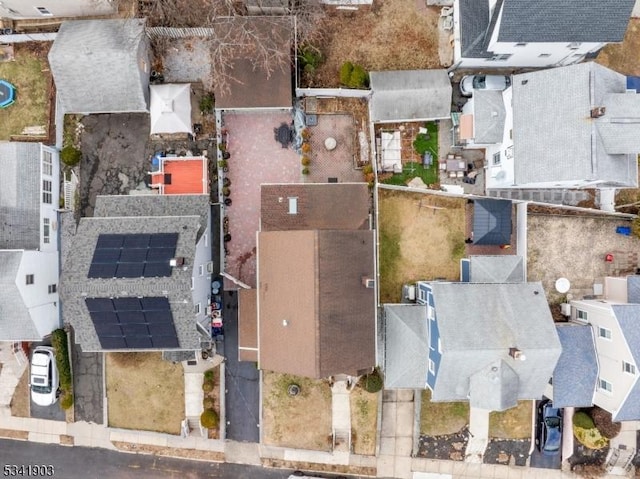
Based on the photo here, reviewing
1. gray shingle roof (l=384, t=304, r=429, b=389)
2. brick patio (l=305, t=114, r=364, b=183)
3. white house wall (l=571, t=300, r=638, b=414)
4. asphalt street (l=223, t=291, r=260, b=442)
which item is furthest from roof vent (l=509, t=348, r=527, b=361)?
asphalt street (l=223, t=291, r=260, b=442)

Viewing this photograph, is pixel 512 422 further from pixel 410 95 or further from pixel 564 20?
pixel 564 20

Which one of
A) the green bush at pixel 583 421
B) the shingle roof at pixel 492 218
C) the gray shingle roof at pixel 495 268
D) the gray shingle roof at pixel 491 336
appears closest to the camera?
the gray shingle roof at pixel 491 336

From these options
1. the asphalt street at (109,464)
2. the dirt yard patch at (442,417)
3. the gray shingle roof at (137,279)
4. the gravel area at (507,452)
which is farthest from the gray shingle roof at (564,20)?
the asphalt street at (109,464)

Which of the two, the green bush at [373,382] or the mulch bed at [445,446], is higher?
the green bush at [373,382]

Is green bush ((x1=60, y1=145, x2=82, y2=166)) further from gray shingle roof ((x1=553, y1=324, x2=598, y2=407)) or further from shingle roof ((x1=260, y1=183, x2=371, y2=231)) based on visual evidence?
gray shingle roof ((x1=553, y1=324, x2=598, y2=407))

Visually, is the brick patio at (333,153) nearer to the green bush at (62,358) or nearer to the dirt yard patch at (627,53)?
the dirt yard patch at (627,53)

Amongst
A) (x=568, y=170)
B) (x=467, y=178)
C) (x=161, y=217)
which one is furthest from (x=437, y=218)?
(x=161, y=217)
